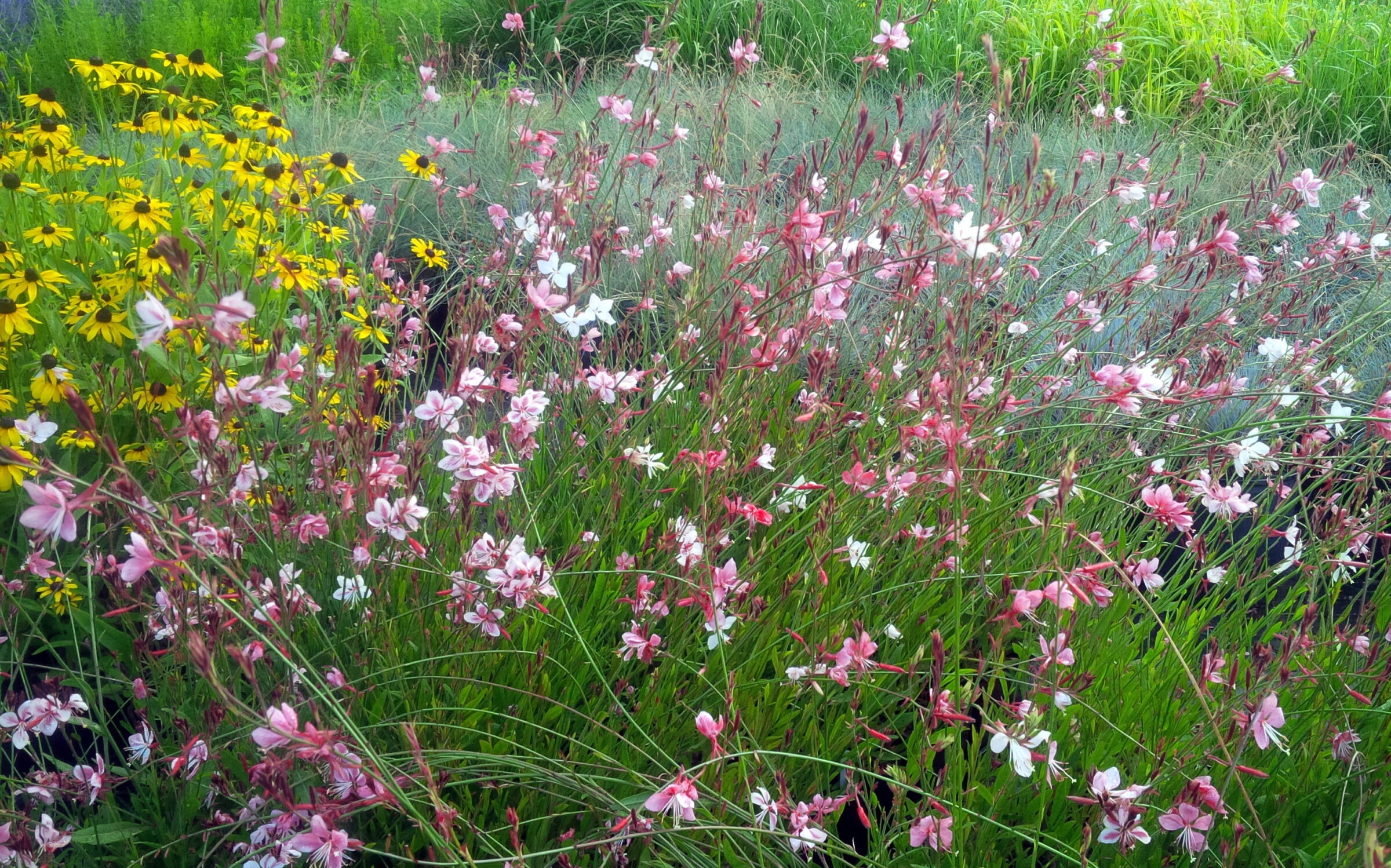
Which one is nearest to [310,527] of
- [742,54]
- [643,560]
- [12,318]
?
[643,560]

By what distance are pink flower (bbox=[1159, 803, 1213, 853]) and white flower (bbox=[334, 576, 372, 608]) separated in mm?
1146

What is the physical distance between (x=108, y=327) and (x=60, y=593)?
0.57m

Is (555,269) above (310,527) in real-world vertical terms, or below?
above

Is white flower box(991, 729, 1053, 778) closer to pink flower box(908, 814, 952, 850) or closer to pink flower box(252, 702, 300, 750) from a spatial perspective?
pink flower box(908, 814, 952, 850)

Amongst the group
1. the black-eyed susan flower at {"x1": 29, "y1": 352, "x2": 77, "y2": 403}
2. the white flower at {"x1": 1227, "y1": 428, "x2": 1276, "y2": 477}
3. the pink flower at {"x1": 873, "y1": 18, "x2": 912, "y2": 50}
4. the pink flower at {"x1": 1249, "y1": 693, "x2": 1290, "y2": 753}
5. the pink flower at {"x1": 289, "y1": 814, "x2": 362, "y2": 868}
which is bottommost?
the black-eyed susan flower at {"x1": 29, "y1": 352, "x2": 77, "y2": 403}

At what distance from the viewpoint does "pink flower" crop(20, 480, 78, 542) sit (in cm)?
93

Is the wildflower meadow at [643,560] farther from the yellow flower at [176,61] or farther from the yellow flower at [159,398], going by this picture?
the yellow flower at [176,61]

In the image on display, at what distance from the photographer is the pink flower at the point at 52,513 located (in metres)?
0.93

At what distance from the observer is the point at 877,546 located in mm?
1675

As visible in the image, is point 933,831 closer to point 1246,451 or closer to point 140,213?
point 1246,451

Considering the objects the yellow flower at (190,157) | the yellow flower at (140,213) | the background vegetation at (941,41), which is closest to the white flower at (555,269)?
the yellow flower at (140,213)

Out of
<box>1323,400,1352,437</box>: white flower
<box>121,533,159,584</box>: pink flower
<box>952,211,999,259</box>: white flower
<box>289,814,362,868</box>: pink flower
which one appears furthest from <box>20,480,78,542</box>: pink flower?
<box>1323,400,1352,437</box>: white flower

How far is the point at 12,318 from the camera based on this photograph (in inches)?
82.0

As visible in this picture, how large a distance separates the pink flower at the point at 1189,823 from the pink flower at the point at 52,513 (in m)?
1.28
